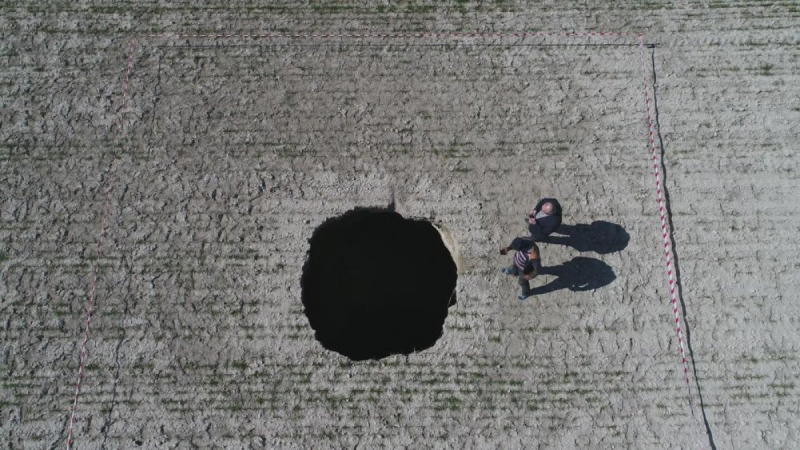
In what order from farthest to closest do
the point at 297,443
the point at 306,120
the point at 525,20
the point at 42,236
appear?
the point at 525,20
the point at 306,120
the point at 42,236
the point at 297,443

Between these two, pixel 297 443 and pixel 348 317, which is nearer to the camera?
pixel 297 443

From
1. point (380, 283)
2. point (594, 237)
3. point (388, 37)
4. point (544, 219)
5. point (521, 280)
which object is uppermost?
point (388, 37)

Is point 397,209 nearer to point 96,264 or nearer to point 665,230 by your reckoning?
point 665,230

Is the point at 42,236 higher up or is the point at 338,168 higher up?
the point at 338,168

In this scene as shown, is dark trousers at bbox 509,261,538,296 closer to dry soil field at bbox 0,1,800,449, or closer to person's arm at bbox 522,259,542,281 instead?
person's arm at bbox 522,259,542,281

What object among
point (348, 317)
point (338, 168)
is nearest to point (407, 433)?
point (348, 317)

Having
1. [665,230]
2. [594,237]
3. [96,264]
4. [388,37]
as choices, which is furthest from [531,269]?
[96,264]

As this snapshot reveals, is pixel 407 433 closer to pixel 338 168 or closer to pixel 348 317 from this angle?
pixel 348 317

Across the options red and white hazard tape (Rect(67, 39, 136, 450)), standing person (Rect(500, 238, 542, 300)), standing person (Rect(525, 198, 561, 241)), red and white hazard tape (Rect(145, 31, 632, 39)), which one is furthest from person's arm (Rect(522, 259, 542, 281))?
red and white hazard tape (Rect(67, 39, 136, 450))
